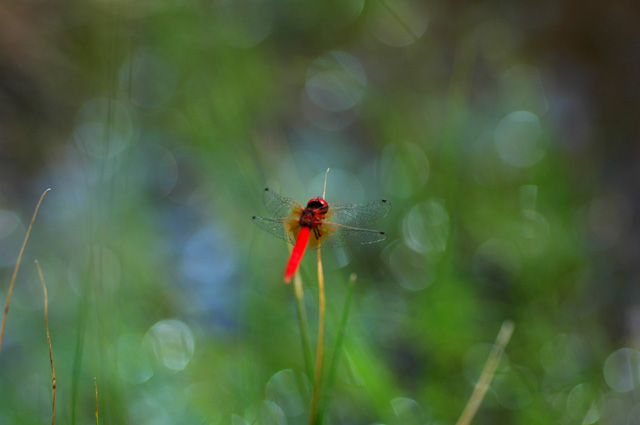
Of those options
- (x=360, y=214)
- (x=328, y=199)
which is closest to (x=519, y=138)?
(x=328, y=199)

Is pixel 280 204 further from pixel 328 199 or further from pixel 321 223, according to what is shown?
pixel 328 199

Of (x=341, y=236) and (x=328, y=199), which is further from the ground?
(x=328, y=199)

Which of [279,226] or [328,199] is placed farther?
[328,199]

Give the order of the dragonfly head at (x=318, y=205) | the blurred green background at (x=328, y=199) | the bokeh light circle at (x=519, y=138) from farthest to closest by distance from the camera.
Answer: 1. the bokeh light circle at (x=519, y=138)
2. the blurred green background at (x=328, y=199)
3. the dragonfly head at (x=318, y=205)

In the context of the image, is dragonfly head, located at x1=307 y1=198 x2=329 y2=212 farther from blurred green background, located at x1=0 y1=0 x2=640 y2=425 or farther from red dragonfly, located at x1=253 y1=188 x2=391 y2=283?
blurred green background, located at x1=0 y1=0 x2=640 y2=425

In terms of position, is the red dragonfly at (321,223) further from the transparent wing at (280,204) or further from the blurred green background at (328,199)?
the blurred green background at (328,199)

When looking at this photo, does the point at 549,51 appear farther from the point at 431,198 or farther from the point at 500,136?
the point at 431,198

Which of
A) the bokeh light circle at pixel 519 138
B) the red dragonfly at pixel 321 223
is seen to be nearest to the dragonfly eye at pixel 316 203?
the red dragonfly at pixel 321 223
